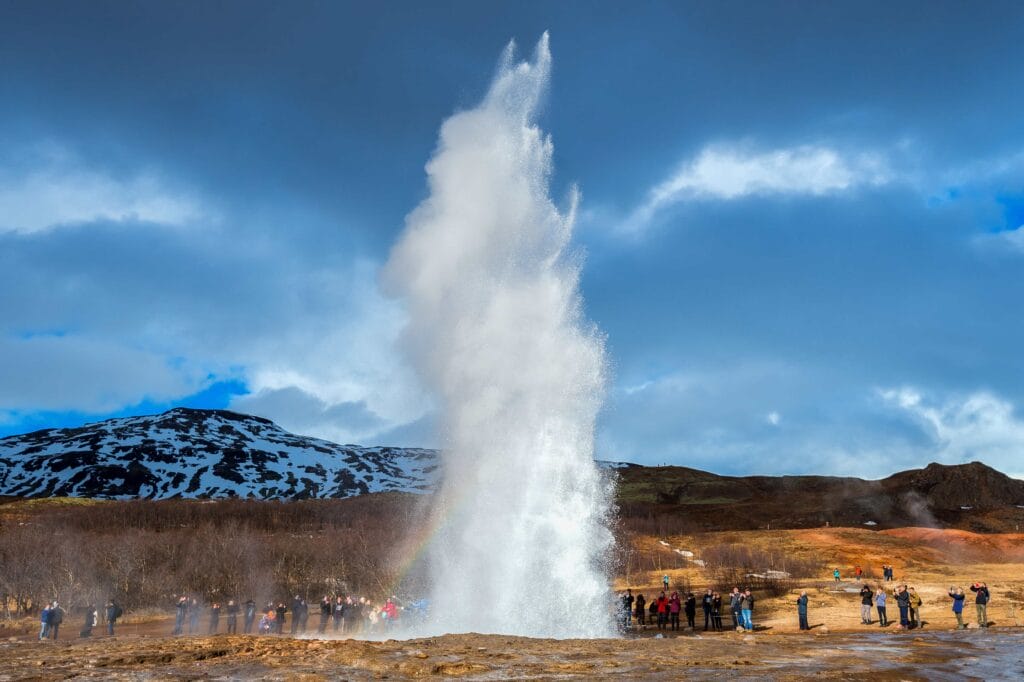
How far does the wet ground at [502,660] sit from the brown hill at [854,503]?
99.8m

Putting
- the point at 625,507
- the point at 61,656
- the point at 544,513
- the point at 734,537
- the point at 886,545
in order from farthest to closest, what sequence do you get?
the point at 625,507 < the point at 734,537 < the point at 886,545 < the point at 544,513 < the point at 61,656

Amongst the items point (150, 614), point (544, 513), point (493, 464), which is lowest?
point (150, 614)

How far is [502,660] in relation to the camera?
20344mm

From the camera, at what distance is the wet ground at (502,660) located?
17797mm

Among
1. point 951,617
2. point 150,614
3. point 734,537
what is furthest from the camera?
point 734,537

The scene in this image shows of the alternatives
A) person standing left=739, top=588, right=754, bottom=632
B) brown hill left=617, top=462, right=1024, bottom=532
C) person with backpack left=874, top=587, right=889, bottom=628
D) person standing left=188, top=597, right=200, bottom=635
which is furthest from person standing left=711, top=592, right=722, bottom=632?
brown hill left=617, top=462, right=1024, bottom=532

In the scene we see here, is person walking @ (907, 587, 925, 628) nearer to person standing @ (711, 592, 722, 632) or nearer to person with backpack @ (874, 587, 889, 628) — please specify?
person with backpack @ (874, 587, 889, 628)

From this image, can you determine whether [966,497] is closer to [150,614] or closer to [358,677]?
[150,614]

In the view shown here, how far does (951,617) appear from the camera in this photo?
38219 mm

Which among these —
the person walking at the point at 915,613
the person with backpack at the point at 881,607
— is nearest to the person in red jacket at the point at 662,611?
the person with backpack at the point at 881,607

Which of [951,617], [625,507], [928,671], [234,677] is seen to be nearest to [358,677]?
[234,677]

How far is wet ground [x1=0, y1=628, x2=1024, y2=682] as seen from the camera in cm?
1780

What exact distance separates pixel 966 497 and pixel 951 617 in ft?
486

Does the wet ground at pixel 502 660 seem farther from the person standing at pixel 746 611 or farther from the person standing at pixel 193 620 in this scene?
the person standing at pixel 193 620
